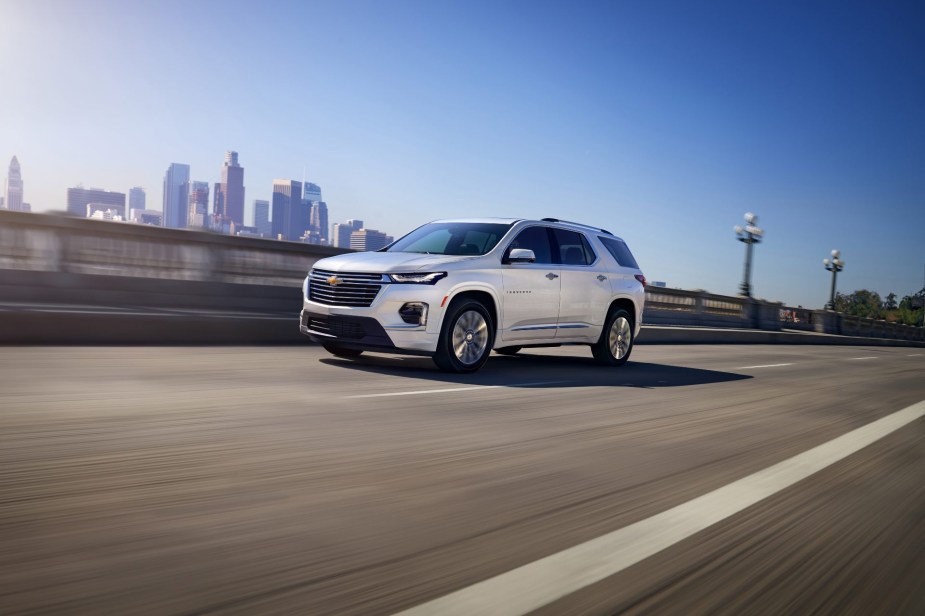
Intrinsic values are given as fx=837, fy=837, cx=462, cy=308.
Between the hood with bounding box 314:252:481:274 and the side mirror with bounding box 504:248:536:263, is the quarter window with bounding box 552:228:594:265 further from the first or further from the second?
the hood with bounding box 314:252:481:274

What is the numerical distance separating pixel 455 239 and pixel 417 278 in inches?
55.3

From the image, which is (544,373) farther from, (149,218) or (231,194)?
(231,194)

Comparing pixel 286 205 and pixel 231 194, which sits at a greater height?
pixel 231 194

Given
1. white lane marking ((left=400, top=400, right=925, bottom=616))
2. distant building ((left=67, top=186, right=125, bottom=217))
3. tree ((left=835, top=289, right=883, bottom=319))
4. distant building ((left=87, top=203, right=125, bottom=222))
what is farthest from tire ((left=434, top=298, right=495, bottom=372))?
tree ((left=835, top=289, right=883, bottom=319))

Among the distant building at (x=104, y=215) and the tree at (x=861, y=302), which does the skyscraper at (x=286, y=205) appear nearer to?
the distant building at (x=104, y=215)

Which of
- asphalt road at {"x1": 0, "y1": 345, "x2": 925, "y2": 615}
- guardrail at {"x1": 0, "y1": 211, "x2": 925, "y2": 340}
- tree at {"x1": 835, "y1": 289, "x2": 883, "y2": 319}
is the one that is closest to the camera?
asphalt road at {"x1": 0, "y1": 345, "x2": 925, "y2": 615}

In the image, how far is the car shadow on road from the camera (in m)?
9.17

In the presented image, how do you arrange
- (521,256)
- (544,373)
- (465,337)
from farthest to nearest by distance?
(544,373) < (521,256) < (465,337)

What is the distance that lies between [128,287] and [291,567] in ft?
47.4

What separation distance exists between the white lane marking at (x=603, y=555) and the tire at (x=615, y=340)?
21.1 feet

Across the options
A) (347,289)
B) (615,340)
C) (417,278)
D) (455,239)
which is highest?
(455,239)

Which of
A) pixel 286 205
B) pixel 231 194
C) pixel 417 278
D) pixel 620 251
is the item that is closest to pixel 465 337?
pixel 417 278

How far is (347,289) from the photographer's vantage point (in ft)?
30.8

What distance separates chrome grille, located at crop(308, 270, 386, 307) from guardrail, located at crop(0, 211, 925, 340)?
7650 mm
